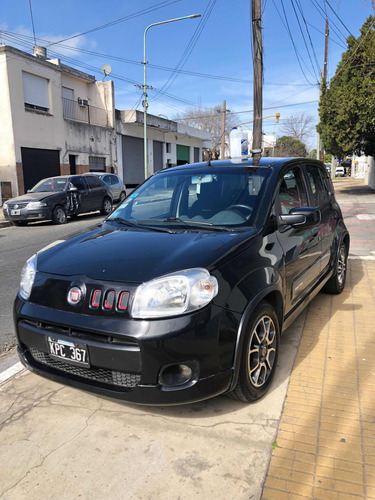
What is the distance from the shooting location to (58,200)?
13.1 m

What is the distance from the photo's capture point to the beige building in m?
19.0

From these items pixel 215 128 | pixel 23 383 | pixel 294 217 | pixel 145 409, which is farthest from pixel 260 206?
pixel 215 128

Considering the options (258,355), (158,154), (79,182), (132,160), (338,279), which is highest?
(158,154)

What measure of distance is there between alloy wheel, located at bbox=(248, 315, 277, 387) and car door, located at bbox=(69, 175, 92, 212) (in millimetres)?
12253

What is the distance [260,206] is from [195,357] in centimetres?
144

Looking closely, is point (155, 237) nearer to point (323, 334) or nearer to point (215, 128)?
point (323, 334)

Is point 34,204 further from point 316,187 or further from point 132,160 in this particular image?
point 132,160

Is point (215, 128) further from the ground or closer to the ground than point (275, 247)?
further from the ground

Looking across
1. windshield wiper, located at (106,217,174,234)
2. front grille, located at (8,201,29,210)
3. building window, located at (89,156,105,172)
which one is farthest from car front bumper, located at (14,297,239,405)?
building window, located at (89,156,105,172)

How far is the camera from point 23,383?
320 centimetres

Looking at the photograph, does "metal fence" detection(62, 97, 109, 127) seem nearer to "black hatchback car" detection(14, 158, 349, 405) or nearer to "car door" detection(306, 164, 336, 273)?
"car door" detection(306, 164, 336, 273)

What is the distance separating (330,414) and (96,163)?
84.2 ft

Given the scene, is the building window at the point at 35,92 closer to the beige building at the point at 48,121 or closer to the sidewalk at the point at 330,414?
the beige building at the point at 48,121

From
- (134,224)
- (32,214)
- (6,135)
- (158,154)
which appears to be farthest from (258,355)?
(158,154)
